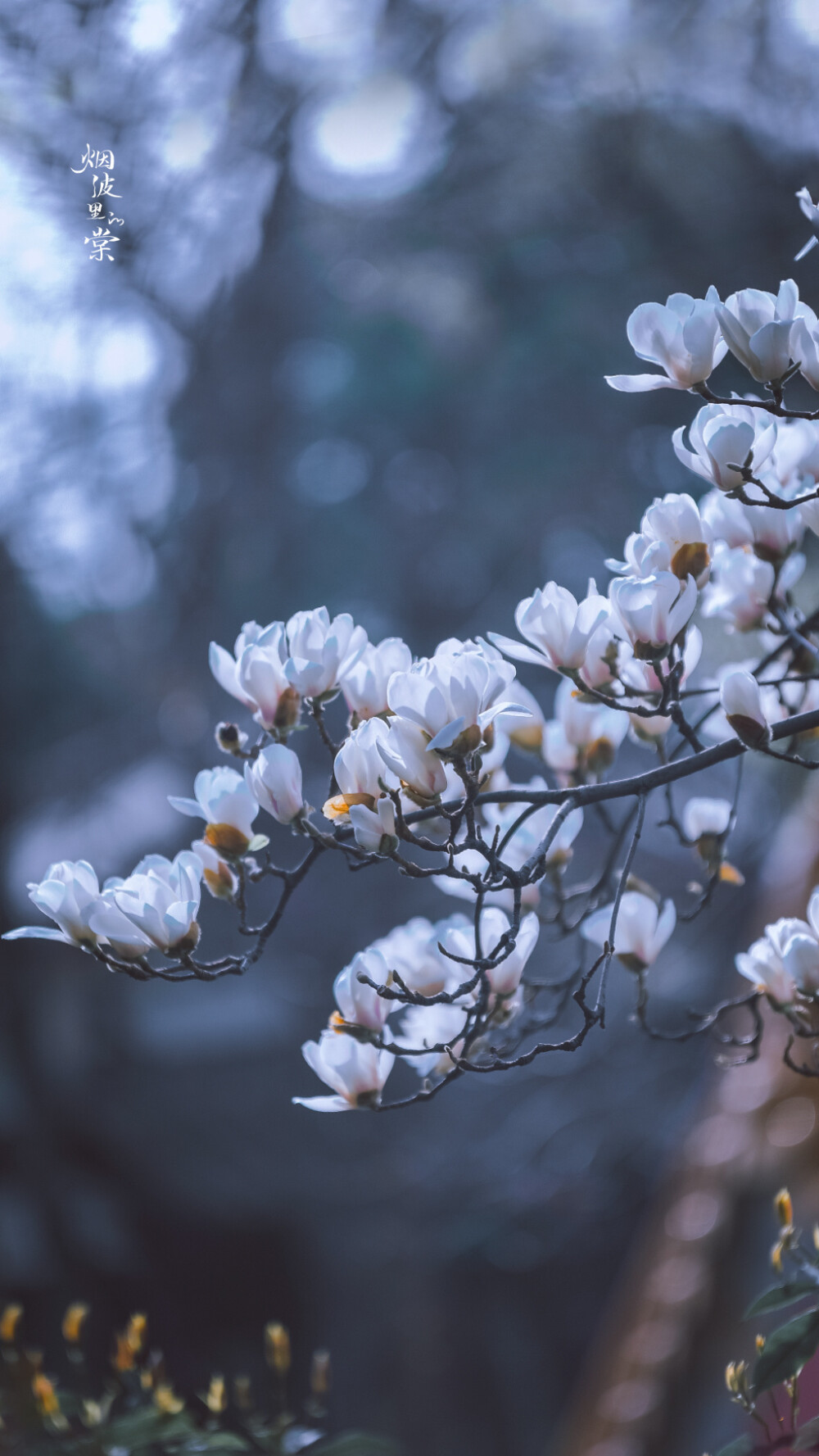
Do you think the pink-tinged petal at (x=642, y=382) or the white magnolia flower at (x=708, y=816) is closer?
the pink-tinged petal at (x=642, y=382)

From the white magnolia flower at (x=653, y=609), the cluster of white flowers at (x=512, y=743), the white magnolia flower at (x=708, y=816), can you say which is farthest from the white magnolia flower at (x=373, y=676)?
the white magnolia flower at (x=708, y=816)

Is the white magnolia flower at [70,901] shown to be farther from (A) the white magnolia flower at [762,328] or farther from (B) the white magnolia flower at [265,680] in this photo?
(A) the white magnolia flower at [762,328]

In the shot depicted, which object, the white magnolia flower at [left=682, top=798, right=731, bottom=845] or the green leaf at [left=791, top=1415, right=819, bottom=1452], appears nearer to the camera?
the green leaf at [left=791, top=1415, right=819, bottom=1452]

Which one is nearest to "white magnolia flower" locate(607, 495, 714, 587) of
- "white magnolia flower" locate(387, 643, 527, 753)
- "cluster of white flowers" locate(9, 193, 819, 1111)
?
"cluster of white flowers" locate(9, 193, 819, 1111)

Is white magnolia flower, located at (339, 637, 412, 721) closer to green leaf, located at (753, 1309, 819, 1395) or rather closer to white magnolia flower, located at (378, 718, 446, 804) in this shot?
white magnolia flower, located at (378, 718, 446, 804)

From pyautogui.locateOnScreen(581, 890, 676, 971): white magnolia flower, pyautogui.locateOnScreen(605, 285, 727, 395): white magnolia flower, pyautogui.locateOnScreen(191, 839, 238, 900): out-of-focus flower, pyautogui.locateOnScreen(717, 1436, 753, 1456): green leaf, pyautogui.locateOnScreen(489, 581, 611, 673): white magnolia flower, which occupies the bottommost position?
pyautogui.locateOnScreen(717, 1436, 753, 1456): green leaf

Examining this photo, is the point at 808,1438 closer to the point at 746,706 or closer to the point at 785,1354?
the point at 785,1354
